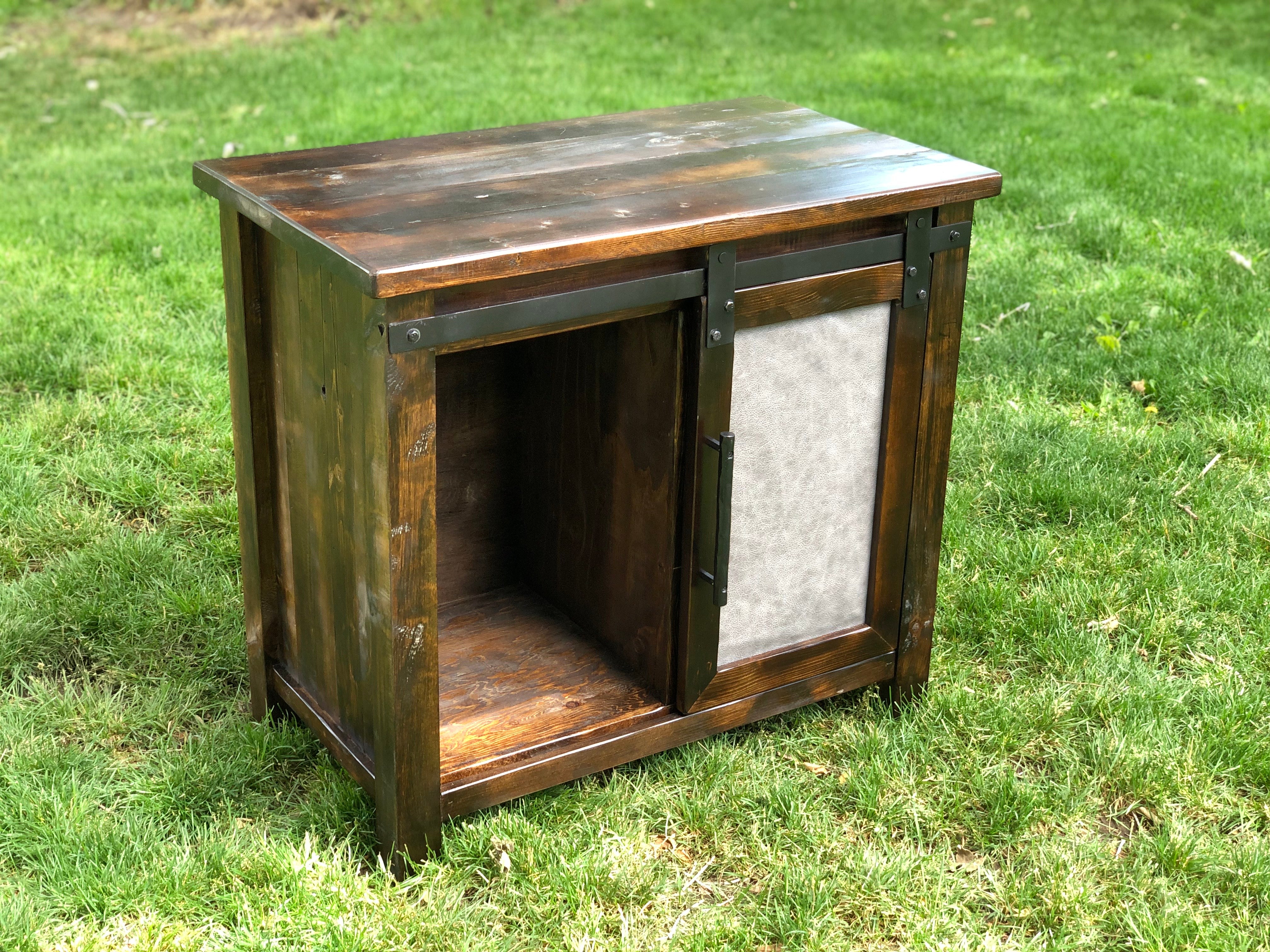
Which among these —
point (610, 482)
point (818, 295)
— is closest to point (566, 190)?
point (818, 295)

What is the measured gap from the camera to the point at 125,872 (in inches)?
103

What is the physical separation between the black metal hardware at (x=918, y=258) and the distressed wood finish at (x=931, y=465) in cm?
2

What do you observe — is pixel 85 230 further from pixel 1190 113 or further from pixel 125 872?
pixel 1190 113

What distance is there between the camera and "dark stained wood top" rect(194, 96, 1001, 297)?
2314 millimetres

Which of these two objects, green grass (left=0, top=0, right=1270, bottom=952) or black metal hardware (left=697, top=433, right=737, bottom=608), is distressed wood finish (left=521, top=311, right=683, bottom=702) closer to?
black metal hardware (left=697, top=433, right=737, bottom=608)

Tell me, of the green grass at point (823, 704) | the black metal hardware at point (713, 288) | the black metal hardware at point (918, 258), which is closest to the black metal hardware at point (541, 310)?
the black metal hardware at point (713, 288)

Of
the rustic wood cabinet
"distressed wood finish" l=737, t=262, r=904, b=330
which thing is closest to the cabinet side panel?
the rustic wood cabinet

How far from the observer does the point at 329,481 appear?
8.55 ft

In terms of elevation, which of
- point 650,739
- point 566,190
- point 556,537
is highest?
point 566,190

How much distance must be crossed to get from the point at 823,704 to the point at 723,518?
2.30 feet

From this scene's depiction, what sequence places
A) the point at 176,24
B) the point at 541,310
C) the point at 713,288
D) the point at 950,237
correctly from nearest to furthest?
the point at 541,310
the point at 713,288
the point at 950,237
the point at 176,24

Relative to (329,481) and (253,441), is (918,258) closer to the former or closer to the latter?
(329,481)

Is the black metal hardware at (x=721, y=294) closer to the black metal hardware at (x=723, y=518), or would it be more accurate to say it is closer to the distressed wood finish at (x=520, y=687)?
the black metal hardware at (x=723, y=518)

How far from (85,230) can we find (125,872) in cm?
Result: 361
